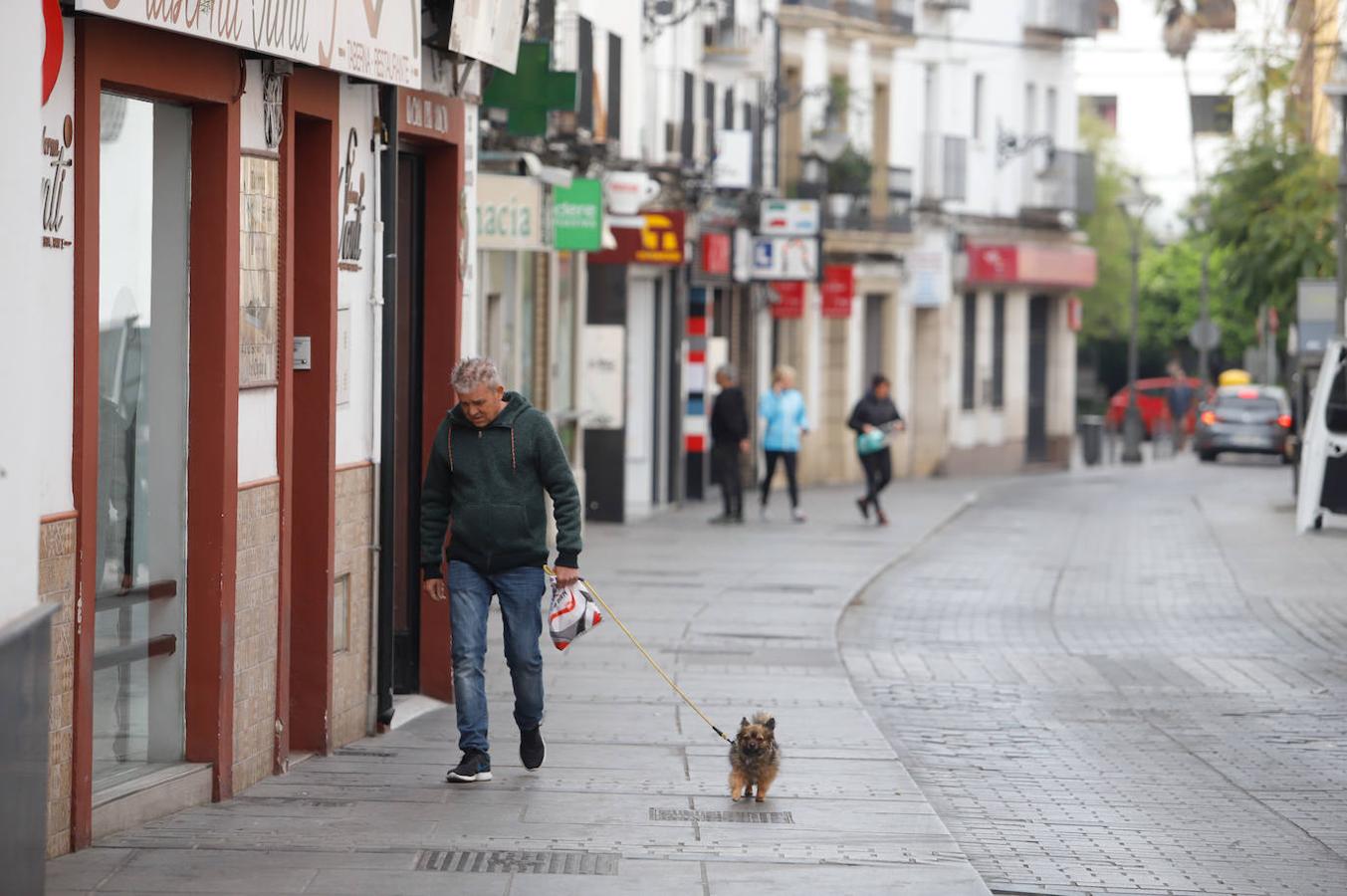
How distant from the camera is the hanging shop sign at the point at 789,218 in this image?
35.6 m

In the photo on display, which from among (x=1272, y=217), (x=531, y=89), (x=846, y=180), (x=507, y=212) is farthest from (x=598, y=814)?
(x=846, y=180)

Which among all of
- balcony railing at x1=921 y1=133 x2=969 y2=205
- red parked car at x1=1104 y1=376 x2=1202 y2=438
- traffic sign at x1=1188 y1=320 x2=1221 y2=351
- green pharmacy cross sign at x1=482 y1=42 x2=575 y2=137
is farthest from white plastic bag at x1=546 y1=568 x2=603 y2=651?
red parked car at x1=1104 y1=376 x2=1202 y2=438

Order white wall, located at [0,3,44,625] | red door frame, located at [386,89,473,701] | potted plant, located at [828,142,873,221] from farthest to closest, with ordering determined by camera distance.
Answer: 1. potted plant, located at [828,142,873,221]
2. red door frame, located at [386,89,473,701]
3. white wall, located at [0,3,44,625]

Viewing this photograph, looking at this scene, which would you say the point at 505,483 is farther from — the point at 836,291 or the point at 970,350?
the point at 970,350

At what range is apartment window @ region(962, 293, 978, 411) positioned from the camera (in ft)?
159

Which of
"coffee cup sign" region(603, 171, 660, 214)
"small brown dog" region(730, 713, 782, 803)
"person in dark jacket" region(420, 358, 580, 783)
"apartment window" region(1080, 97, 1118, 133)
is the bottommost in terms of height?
"small brown dog" region(730, 713, 782, 803)

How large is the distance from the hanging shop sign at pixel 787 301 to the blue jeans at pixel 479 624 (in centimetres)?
2826

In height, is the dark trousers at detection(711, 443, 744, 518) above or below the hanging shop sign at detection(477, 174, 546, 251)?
below

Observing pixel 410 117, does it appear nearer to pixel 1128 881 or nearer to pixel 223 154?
pixel 223 154

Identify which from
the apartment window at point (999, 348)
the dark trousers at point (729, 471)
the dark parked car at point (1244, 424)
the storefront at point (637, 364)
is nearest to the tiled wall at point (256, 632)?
the storefront at point (637, 364)

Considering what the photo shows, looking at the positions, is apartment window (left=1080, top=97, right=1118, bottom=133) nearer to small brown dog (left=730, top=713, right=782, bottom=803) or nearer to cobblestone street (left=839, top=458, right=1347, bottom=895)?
cobblestone street (left=839, top=458, right=1347, bottom=895)

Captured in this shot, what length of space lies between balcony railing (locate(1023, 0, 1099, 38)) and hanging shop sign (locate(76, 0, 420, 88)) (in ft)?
127

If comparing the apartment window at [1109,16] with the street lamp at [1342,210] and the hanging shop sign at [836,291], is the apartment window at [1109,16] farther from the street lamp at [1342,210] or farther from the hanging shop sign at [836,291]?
the street lamp at [1342,210]

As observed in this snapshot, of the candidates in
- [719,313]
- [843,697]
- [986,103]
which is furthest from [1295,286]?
[843,697]
